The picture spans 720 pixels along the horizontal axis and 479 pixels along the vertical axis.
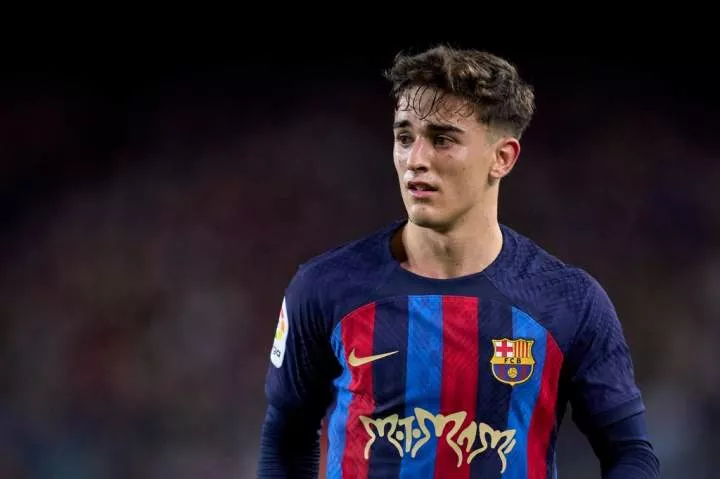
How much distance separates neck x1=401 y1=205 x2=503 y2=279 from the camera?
220 centimetres

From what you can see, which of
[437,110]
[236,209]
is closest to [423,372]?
[437,110]

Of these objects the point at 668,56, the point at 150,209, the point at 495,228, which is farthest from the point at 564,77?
the point at 495,228

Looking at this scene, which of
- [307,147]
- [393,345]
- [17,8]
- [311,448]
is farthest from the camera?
[307,147]

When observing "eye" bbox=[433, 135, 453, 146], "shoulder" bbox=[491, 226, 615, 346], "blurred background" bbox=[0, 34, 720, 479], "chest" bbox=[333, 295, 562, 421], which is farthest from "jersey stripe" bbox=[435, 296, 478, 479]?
"blurred background" bbox=[0, 34, 720, 479]

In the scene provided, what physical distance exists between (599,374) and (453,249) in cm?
41

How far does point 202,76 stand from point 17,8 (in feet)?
3.05

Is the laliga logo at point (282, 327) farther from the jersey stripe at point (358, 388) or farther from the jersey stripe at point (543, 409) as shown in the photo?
the jersey stripe at point (543, 409)

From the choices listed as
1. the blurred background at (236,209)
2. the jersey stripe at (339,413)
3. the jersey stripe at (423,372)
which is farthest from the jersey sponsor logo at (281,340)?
the blurred background at (236,209)

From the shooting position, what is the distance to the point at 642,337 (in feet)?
16.7

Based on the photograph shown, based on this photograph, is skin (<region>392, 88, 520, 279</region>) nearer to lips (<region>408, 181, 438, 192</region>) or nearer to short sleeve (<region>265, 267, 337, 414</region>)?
lips (<region>408, 181, 438, 192</region>)

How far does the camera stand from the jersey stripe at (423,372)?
213cm

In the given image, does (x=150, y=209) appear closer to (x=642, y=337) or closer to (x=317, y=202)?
(x=317, y=202)

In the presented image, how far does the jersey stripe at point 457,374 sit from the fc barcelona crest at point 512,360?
44 mm

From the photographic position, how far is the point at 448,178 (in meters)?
2.13
